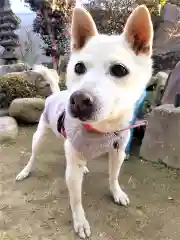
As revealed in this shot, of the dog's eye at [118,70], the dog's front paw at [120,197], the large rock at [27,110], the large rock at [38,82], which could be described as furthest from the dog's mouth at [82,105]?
the large rock at [38,82]

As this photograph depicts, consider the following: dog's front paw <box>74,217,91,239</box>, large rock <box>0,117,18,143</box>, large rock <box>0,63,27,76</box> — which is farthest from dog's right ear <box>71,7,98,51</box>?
large rock <box>0,63,27,76</box>

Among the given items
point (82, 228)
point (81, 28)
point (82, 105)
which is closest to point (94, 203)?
point (82, 228)

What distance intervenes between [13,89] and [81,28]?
2.69 m

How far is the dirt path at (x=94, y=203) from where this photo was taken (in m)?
1.89

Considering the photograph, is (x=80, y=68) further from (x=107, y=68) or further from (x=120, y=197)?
(x=120, y=197)

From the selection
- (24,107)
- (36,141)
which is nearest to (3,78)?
(24,107)

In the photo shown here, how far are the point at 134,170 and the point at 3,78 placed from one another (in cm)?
247

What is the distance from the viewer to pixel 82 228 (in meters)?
1.85

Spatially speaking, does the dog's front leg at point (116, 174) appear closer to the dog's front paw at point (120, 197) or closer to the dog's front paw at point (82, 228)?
the dog's front paw at point (120, 197)

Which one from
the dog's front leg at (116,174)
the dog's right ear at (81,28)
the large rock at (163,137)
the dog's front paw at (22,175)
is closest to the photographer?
the dog's right ear at (81,28)

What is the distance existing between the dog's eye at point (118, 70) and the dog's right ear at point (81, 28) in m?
0.31

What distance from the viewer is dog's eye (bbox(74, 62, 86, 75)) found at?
4.96 ft

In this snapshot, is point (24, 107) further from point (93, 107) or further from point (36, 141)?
point (93, 107)

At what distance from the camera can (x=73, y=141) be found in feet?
5.71
